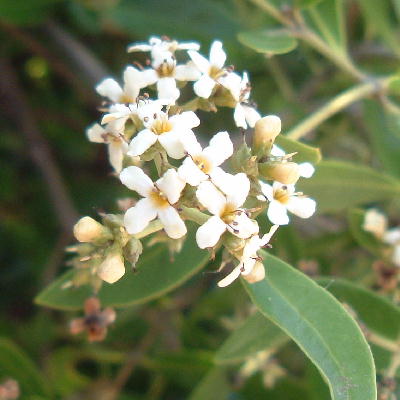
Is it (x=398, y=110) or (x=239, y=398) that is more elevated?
(x=398, y=110)

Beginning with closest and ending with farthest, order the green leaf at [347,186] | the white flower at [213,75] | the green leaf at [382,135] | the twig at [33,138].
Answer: the white flower at [213,75]
the green leaf at [347,186]
the green leaf at [382,135]
the twig at [33,138]

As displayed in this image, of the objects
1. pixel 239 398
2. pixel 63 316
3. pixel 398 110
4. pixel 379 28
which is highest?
pixel 379 28

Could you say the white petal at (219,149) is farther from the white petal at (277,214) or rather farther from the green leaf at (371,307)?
the green leaf at (371,307)

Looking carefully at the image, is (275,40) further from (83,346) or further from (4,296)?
(4,296)

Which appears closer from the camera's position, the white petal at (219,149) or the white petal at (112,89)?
the white petal at (219,149)

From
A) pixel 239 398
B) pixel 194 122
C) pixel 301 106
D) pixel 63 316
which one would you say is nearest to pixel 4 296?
pixel 63 316

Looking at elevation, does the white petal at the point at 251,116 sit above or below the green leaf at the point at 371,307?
above

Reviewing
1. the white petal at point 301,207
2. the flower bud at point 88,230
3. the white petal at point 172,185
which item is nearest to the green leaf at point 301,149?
the white petal at point 301,207
